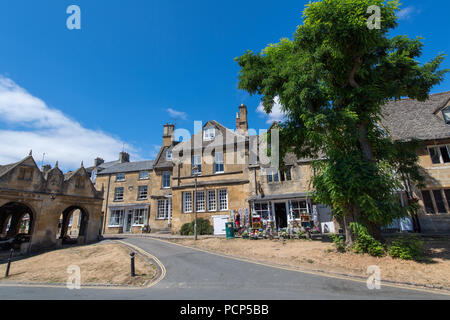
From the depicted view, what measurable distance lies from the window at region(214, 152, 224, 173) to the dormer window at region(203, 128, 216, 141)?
91.7 inches

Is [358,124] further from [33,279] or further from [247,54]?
[33,279]

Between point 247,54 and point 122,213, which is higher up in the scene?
point 247,54

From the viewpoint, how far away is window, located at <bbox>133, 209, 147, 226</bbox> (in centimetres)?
2931

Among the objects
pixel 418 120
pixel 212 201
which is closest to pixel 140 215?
pixel 212 201

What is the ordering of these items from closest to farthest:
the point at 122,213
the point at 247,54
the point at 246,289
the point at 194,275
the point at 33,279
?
1. the point at 246,289
2. the point at 194,275
3. the point at 33,279
4. the point at 247,54
5. the point at 122,213

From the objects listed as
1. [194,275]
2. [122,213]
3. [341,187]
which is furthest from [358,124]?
[122,213]

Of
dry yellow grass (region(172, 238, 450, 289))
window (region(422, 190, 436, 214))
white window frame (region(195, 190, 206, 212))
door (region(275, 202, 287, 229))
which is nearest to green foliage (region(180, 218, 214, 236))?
white window frame (region(195, 190, 206, 212))

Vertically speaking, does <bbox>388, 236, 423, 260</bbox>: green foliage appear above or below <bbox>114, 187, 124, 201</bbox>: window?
below

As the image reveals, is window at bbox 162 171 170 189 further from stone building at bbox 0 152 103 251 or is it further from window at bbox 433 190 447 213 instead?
window at bbox 433 190 447 213

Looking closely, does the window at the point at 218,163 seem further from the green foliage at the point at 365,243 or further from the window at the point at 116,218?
the window at the point at 116,218

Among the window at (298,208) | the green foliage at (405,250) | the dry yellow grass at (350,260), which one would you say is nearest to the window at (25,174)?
the dry yellow grass at (350,260)

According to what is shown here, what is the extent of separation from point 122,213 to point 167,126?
14159 mm

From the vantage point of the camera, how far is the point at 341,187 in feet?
32.8

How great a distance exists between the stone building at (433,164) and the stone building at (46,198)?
26482 mm
